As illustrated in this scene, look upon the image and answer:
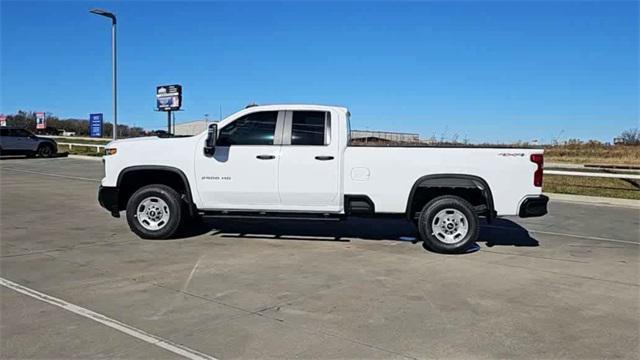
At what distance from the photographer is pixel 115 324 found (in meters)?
4.63

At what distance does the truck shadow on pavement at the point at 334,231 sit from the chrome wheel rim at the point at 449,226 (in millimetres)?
1003

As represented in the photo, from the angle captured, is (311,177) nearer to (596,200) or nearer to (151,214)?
(151,214)

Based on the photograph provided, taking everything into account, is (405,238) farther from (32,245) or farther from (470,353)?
(32,245)

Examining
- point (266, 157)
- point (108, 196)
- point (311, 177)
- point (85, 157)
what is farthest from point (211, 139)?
point (85, 157)

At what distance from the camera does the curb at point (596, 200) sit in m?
14.7

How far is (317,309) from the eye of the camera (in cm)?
518

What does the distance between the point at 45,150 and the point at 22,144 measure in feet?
4.19

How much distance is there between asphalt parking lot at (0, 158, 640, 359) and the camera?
4305 millimetres

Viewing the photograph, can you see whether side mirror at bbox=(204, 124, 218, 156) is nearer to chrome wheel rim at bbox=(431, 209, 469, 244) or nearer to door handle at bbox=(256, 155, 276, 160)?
door handle at bbox=(256, 155, 276, 160)

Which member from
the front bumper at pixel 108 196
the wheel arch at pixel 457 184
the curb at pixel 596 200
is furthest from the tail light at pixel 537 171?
the curb at pixel 596 200

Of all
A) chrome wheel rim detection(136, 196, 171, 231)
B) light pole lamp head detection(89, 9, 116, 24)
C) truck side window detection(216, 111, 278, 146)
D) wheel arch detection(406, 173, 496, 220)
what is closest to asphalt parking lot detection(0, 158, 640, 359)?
chrome wheel rim detection(136, 196, 171, 231)

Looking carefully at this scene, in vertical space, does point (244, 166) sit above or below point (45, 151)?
below

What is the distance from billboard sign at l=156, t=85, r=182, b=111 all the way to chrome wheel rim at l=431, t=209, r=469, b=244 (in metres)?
30.8

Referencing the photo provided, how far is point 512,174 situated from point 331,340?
4381 mm
